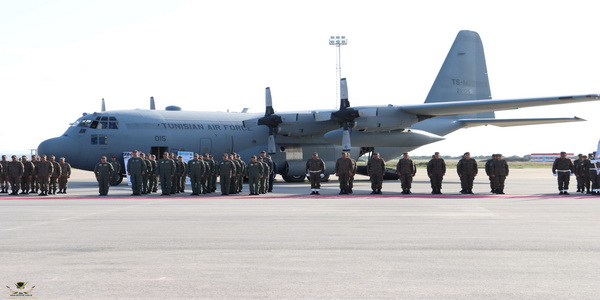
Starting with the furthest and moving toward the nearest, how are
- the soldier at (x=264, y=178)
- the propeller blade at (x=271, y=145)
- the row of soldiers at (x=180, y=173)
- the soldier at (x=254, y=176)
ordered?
the propeller blade at (x=271, y=145) → the soldier at (x=264, y=178) → the soldier at (x=254, y=176) → the row of soldiers at (x=180, y=173)

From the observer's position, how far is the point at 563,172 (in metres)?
21.3

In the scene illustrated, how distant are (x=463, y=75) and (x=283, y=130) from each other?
11719 mm

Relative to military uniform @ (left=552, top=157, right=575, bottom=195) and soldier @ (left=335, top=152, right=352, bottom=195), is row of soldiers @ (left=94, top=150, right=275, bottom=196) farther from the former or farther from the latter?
military uniform @ (left=552, top=157, right=575, bottom=195)

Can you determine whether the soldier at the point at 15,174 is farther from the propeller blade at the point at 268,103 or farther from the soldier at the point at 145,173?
the propeller blade at the point at 268,103

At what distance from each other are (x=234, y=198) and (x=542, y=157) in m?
104

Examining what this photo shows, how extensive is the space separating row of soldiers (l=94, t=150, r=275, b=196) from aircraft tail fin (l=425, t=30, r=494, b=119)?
16372mm

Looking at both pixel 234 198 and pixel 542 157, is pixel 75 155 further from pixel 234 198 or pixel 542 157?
pixel 542 157

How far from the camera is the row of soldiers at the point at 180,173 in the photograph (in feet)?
70.5

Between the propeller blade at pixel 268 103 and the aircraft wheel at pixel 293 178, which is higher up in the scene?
the propeller blade at pixel 268 103

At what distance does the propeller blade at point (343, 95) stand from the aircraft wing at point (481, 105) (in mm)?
2562

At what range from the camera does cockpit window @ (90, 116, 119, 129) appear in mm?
27094

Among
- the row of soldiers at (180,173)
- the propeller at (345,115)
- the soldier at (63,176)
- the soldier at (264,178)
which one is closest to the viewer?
the row of soldiers at (180,173)

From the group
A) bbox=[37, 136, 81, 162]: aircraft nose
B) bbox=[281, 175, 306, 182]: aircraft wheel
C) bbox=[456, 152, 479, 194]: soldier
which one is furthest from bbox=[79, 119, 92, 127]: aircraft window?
bbox=[456, 152, 479, 194]: soldier
